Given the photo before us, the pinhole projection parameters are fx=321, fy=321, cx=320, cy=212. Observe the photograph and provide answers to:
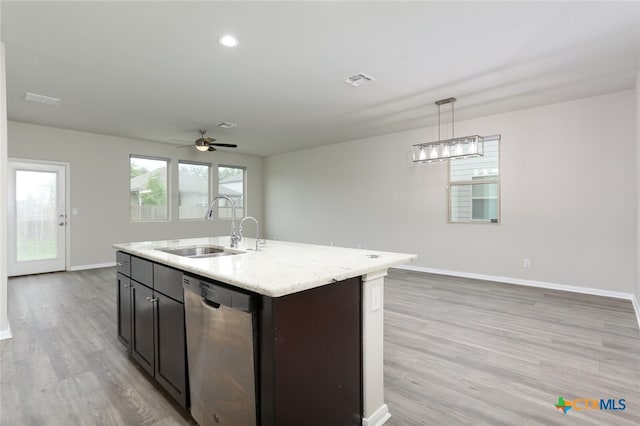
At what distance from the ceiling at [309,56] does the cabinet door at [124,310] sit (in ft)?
6.51

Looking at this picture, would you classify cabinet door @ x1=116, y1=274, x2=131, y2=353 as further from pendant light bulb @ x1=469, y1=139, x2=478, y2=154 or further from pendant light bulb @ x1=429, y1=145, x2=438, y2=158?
pendant light bulb @ x1=469, y1=139, x2=478, y2=154

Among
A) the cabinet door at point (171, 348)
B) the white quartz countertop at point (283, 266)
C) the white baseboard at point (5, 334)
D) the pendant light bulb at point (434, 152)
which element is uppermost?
the pendant light bulb at point (434, 152)

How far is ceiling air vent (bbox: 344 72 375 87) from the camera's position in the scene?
340cm

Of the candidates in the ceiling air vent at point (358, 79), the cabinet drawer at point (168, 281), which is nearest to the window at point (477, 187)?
the ceiling air vent at point (358, 79)

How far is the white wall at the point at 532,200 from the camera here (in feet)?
13.0

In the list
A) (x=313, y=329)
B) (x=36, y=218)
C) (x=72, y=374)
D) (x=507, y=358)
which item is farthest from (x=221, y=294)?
(x=36, y=218)

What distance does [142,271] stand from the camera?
85.8 inches

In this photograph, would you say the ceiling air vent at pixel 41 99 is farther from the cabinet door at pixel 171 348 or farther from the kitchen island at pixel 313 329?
the cabinet door at pixel 171 348

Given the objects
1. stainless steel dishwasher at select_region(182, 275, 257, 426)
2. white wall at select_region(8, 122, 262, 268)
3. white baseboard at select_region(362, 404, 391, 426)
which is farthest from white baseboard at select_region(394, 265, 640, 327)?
white wall at select_region(8, 122, 262, 268)

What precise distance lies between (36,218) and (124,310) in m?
4.50

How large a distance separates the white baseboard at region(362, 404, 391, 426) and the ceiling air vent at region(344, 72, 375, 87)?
2994mm

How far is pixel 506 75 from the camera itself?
3383mm

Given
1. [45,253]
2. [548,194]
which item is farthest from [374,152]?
[45,253]

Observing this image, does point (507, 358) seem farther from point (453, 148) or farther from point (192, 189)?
point (192, 189)
